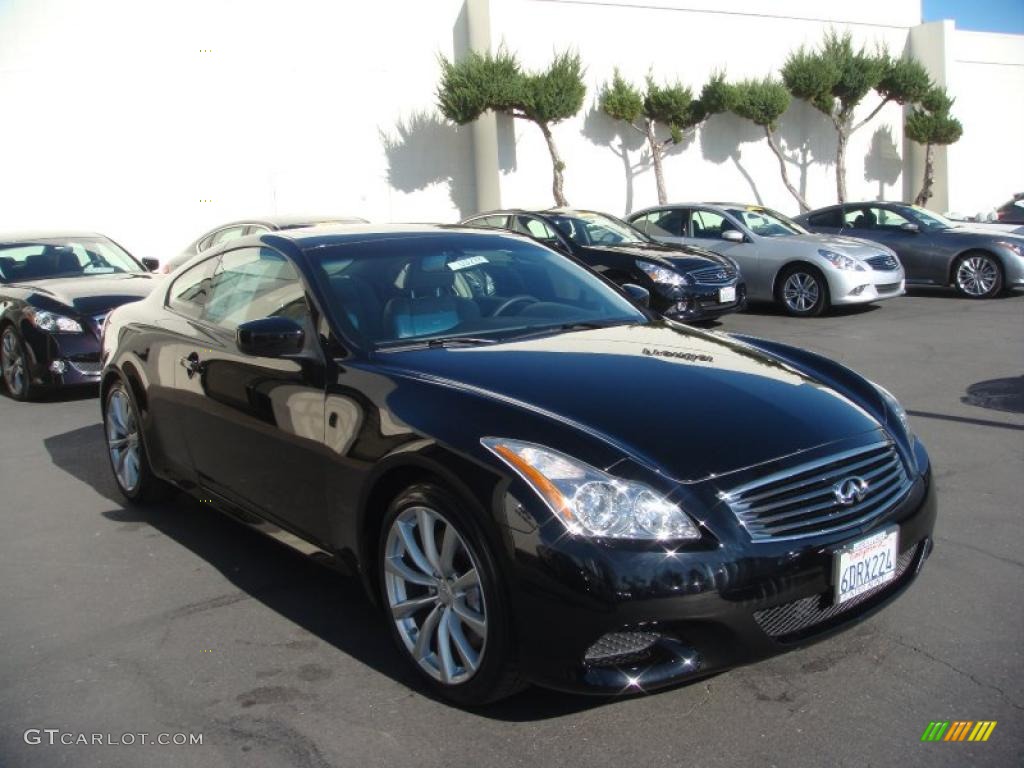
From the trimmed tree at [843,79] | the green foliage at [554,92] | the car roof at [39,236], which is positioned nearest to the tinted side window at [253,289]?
the car roof at [39,236]

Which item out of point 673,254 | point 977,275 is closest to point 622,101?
point 977,275

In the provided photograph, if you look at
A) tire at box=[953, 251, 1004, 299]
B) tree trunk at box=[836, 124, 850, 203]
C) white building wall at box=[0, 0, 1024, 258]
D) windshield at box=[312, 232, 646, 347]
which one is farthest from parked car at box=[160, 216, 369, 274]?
tree trunk at box=[836, 124, 850, 203]

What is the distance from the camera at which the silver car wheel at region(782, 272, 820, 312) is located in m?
13.1

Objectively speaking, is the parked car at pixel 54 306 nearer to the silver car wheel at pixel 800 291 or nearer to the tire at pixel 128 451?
the tire at pixel 128 451

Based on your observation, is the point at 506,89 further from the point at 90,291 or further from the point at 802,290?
the point at 90,291

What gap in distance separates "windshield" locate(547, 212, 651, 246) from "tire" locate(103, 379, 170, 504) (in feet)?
24.5

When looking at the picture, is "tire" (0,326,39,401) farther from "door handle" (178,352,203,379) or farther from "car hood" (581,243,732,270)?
"car hood" (581,243,732,270)

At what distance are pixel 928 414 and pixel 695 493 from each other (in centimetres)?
490

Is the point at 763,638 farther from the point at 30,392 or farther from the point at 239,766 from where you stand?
the point at 30,392

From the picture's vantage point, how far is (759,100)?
24344mm

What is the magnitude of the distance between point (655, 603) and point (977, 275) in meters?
13.2

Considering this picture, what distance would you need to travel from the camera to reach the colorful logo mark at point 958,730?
3059 millimetres

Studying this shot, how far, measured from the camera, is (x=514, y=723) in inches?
128

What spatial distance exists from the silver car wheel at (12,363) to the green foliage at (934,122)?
24521 mm
